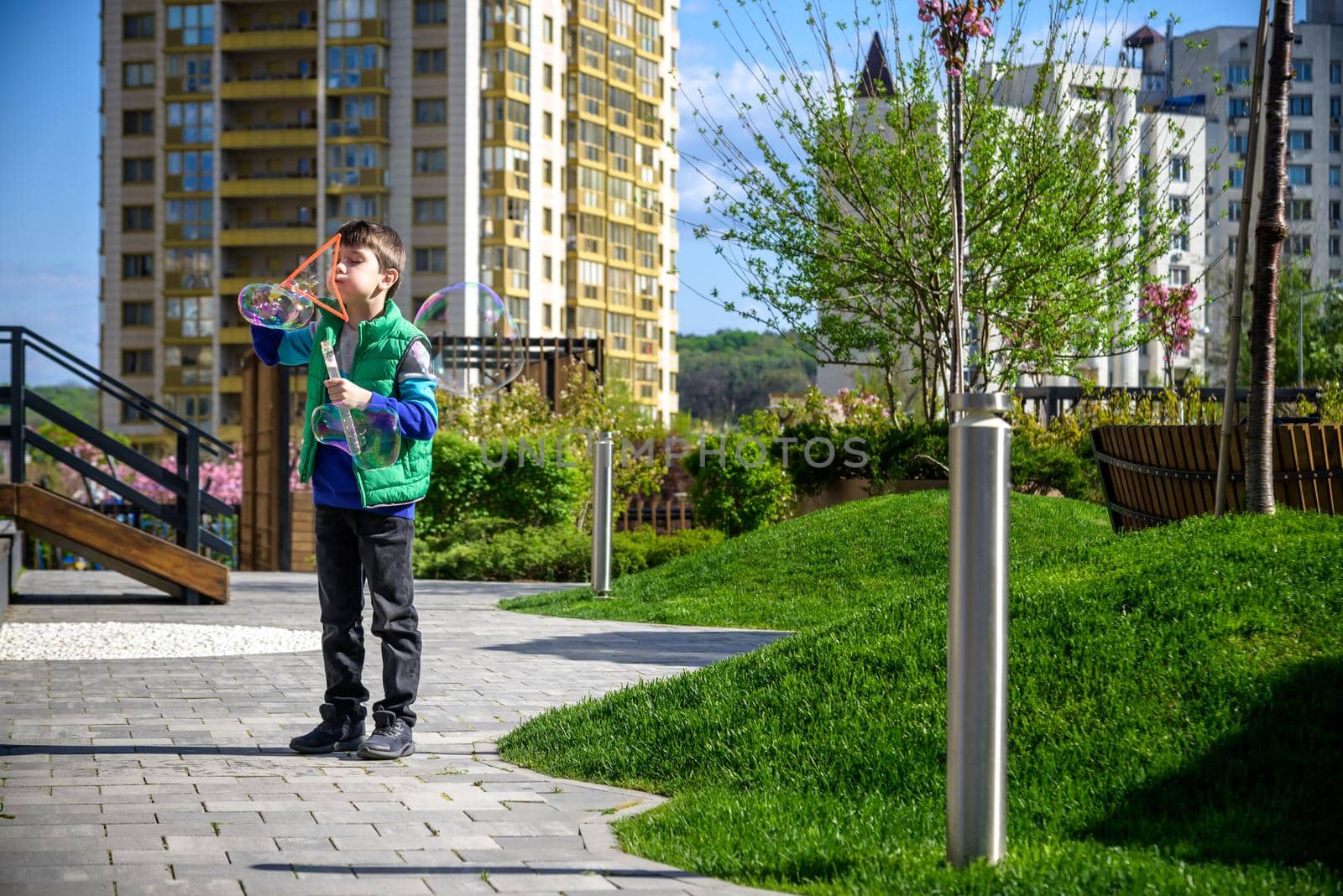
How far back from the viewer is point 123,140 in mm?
91438

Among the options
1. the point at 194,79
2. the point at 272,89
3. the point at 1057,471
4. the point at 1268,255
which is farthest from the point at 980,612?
the point at 194,79

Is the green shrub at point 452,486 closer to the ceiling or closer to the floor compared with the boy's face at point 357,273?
closer to the floor

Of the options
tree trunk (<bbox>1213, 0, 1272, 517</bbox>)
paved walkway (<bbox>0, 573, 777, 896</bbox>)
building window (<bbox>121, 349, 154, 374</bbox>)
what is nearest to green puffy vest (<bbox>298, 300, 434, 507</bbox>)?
paved walkway (<bbox>0, 573, 777, 896</bbox>)

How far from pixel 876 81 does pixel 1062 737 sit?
56.1 ft

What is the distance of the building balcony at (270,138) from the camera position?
283ft

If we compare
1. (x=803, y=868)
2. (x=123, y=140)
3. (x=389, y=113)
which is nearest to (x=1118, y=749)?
(x=803, y=868)

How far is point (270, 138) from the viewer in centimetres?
8688

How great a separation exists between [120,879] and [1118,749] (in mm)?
3217

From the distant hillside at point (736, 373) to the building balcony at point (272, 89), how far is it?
39.4 m

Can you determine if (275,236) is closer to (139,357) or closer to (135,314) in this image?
(135,314)

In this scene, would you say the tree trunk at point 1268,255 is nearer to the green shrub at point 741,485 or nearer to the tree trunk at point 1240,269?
the tree trunk at point 1240,269

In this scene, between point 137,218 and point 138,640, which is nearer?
point 138,640

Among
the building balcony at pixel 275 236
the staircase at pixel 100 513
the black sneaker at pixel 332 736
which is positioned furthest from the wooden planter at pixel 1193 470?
the building balcony at pixel 275 236

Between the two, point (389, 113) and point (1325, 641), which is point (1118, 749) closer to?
point (1325, 641)
